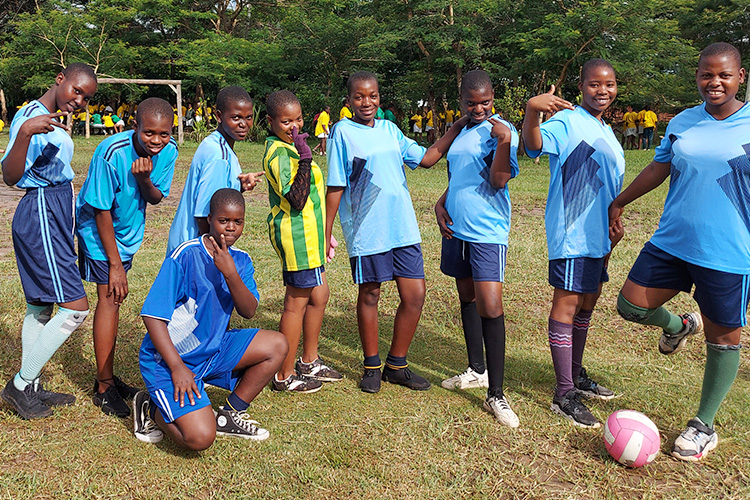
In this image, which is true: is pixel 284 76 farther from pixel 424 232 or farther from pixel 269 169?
pixel 269 169

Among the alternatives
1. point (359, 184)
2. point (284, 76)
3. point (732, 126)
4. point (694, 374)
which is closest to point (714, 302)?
point (732, 126)

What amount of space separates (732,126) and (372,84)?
193cm

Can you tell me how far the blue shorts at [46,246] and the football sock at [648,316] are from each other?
2956 millimetres

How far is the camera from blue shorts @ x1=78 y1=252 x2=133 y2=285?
12.7ft

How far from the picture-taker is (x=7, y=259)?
7.41m

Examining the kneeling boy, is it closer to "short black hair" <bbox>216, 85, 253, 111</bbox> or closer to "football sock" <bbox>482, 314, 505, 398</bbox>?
"short black hair" <bbox>216, 85, 253, 111</bbox>

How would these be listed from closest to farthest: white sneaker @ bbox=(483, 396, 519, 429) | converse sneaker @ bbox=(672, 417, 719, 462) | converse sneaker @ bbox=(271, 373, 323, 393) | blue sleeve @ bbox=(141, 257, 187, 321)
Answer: blue sleeve @ bbox=(141, 257, 187, 321) < converse sneaker @ bbox=(672, 417, 719, 462) < white sneaker @ bbox=(483, 396, 519, 429) < converse sneaker @ bbox=(271, 373, 323, 393)

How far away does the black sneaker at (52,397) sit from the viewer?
388 centimetres

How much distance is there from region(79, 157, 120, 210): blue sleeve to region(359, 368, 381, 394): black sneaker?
70.8 inches

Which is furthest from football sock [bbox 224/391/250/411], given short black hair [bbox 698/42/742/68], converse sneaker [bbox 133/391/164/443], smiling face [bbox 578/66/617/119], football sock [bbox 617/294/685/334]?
short black hair [bbox 698/42/742/68]

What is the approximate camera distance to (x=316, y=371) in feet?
14.6

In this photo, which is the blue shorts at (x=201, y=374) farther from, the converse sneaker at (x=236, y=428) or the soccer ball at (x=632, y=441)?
the soccer ball at (x=632, y=441)

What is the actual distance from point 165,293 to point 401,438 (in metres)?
1.41

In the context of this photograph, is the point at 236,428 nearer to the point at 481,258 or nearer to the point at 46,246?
the point at 46,246
